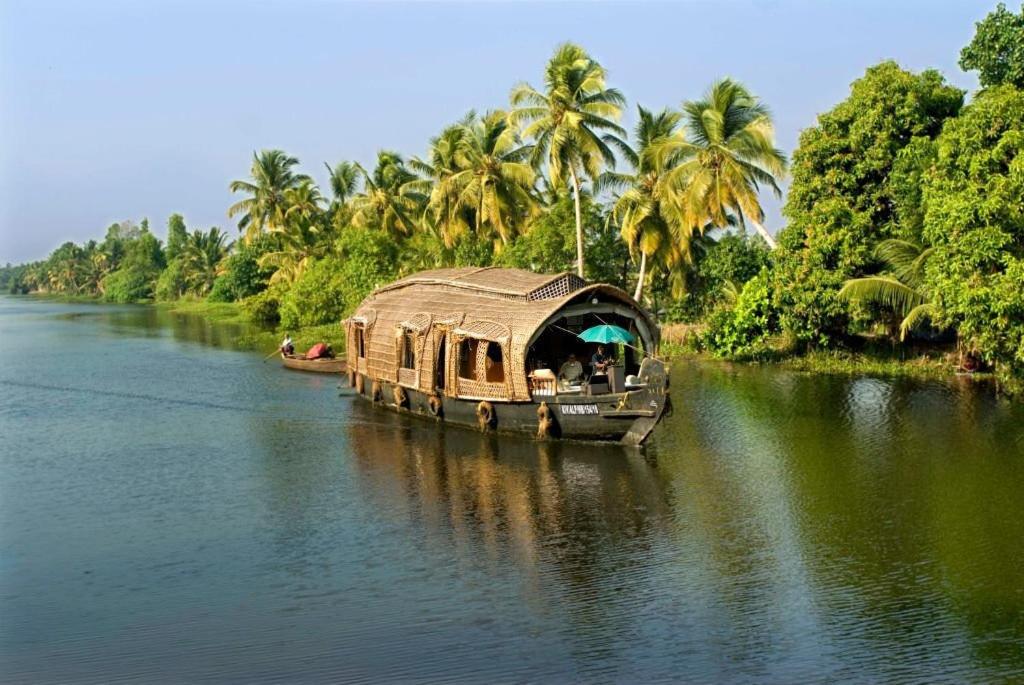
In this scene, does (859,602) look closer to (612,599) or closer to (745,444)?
(612,599)

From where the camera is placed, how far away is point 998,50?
21.7 meters

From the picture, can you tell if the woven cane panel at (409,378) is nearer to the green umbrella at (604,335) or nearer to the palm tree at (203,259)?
the green umbrella at (604,335)

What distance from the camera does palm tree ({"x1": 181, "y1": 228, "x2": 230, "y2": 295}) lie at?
217 feet

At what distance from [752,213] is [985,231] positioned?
29.2 feet

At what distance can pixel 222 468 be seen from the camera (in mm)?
16922

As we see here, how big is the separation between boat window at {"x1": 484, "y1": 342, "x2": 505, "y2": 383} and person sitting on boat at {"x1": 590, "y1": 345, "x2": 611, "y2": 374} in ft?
5.45

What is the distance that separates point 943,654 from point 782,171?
1952 cm

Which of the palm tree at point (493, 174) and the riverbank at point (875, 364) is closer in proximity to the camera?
the riverbank at point (875, 364)

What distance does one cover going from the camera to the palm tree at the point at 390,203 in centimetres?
3909

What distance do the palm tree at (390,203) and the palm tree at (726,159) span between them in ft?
44.6

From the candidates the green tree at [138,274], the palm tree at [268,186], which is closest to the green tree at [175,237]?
the green tree at [138,274]

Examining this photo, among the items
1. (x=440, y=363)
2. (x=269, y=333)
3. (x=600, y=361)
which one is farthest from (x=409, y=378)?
(x=269, y=333)

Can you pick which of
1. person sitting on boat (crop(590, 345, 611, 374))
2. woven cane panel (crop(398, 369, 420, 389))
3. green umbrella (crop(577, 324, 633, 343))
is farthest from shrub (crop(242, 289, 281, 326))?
green umbrella (crop(577, 324, 633, 343))

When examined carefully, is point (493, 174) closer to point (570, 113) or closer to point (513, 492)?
point (570, 113)
